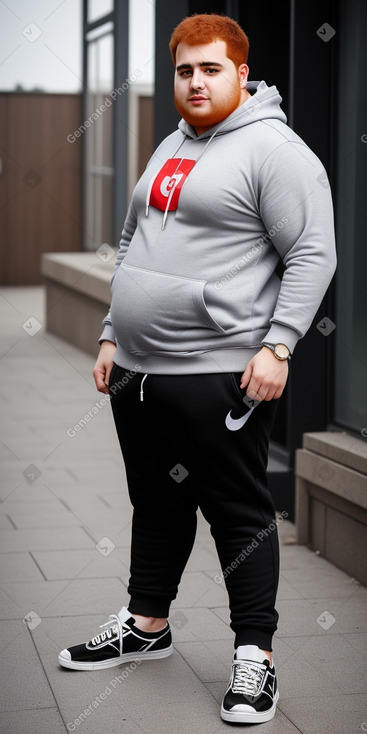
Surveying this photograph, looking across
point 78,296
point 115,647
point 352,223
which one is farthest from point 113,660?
point 78,296

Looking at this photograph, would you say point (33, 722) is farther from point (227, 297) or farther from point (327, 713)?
point (227, 297)

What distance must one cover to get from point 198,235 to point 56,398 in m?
5.22

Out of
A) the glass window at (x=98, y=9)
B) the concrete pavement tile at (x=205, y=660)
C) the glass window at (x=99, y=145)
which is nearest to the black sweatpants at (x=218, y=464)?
the concrete pavement tile at (x=205, y=660)

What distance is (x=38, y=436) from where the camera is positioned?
6.63m

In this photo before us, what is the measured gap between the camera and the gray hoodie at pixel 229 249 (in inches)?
107

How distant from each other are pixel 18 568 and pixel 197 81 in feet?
6.76

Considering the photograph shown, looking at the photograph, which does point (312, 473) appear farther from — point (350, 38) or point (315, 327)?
point (350, 38)

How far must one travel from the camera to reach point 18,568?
4105mm

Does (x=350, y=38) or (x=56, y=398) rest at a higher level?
(x=350, y=38)

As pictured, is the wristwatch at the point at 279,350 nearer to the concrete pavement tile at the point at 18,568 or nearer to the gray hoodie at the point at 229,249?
the gray hoodie at the point at 229,249

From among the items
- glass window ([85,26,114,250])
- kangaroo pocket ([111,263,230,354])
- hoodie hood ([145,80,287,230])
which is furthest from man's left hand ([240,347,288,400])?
glass window ([85,26,114,250])

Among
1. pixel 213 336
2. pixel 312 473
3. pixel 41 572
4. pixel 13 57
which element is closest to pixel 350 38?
pixel 312 473

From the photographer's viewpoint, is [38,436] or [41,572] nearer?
[41,572]

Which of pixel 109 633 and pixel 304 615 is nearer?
pixel 109 633
